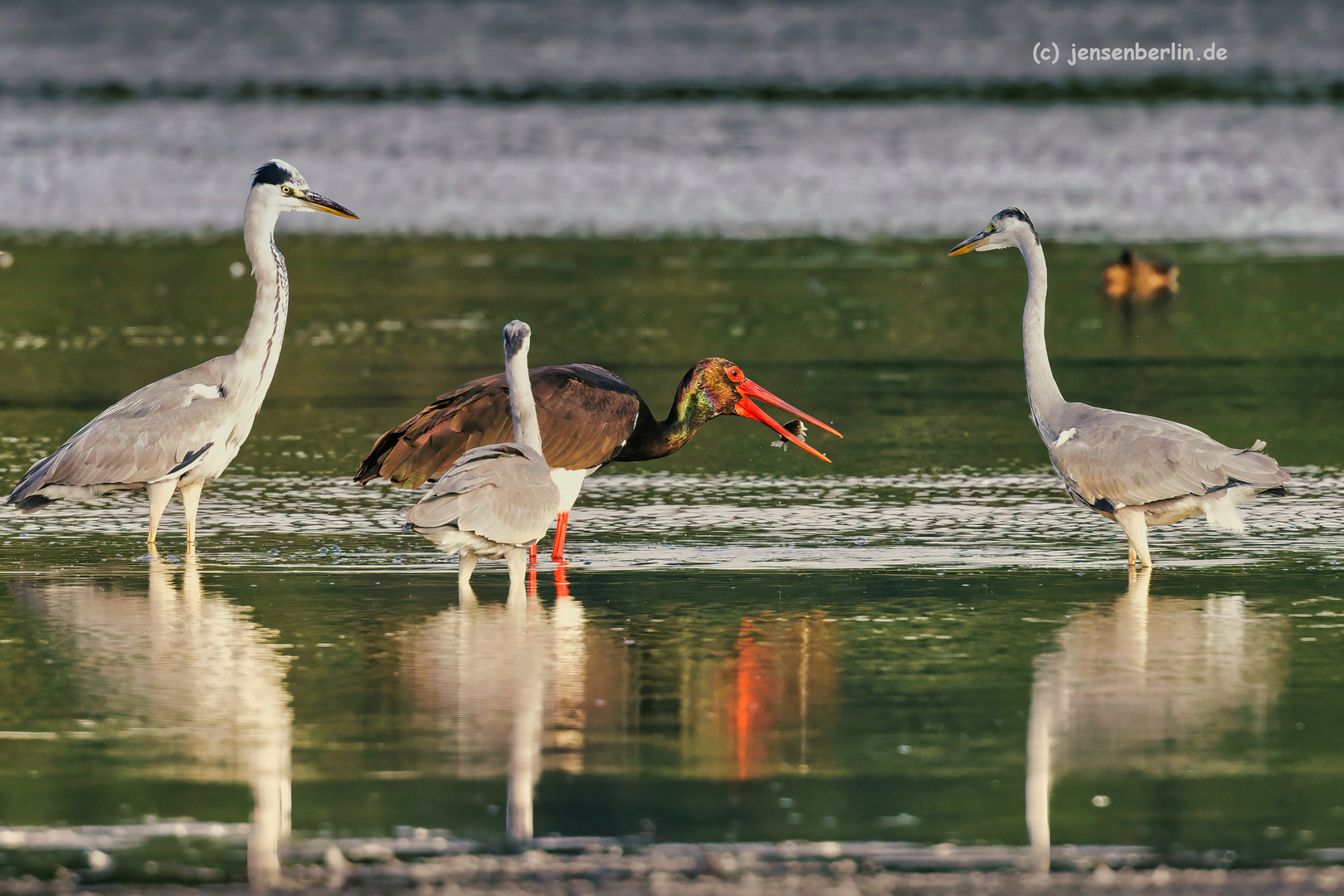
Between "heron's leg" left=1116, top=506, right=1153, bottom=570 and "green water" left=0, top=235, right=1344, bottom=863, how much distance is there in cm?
17

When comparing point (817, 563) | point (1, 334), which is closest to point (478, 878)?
point (817, 563)

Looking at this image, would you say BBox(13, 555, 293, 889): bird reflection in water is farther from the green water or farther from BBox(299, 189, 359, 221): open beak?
BBox(299, 189, 359, 221): open beak

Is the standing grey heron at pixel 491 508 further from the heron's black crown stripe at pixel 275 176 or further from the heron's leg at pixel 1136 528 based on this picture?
the heron's leg at pixel 1136 528

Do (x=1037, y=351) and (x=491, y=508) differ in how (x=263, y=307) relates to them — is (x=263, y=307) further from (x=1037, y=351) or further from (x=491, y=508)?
(x=1037, y=351)

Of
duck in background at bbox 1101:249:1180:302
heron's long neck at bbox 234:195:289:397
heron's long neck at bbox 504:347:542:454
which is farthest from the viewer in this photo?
duck in background at bbox 1101:249:1180:302

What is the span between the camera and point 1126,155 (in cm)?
3145

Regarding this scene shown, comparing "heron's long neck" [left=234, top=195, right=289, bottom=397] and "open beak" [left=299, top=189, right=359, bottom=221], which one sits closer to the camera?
"heron's long neck" [left=234, top=195, right=289, bottom=397]

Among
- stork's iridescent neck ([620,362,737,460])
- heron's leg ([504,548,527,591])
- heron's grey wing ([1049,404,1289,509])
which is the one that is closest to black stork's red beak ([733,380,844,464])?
stork's iridescent neck ([620,362,737,460])

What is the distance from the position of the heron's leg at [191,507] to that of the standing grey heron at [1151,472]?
14.1ft

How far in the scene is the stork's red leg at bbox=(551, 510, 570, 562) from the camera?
9578 mm

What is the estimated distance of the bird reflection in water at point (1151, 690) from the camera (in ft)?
19.7

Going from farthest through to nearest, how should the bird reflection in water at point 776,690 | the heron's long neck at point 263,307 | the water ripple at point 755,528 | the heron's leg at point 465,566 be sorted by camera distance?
the heron's long neck at point 263,307 < the water ripple at point 755,528 < the heron's leg at point 465,566 < the bird reflection in water at point 776,690

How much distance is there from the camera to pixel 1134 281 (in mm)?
19328
